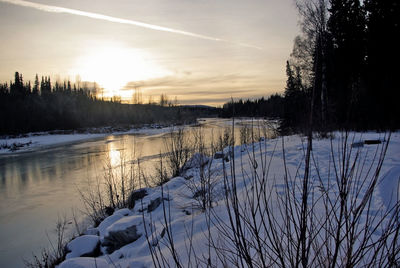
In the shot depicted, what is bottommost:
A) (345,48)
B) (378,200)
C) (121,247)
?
(121,247)

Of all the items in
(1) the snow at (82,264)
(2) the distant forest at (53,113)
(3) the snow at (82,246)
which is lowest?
(3) the snow at (82,246)

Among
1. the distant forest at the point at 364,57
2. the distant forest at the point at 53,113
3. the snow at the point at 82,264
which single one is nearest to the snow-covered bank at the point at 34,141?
the distant forest at the point at 53,113

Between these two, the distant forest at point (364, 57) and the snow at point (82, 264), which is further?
the distant forest at point (364, 57)

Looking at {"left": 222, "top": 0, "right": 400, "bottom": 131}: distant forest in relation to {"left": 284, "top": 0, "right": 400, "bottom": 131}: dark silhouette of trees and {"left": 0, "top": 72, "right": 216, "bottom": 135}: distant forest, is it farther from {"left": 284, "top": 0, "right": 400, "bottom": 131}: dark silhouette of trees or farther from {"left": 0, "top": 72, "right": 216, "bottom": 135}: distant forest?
{"left": 0, "top": 72, "right": 216, "bottom": 135}: distant forest

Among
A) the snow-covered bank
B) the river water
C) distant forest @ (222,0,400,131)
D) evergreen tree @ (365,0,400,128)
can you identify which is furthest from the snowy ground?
the snow-covered bank

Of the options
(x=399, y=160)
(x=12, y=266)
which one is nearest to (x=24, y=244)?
(x=12, y=266)

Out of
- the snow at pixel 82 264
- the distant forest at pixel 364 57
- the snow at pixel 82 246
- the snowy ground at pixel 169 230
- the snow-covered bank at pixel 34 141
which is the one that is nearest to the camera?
the snowy ground at pixel 169 230

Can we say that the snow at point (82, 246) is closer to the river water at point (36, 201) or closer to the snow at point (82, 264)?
the snow at point (82, 264)

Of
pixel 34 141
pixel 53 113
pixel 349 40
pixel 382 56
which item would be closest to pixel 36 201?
pixel 382 56

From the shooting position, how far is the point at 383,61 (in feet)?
48.5

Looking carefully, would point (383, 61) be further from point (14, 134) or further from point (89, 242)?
point (14, 134)

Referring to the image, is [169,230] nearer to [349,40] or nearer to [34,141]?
[349,40]

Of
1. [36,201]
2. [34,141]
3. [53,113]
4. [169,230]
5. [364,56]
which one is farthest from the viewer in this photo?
[53,113]

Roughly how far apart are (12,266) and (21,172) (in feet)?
32.1
